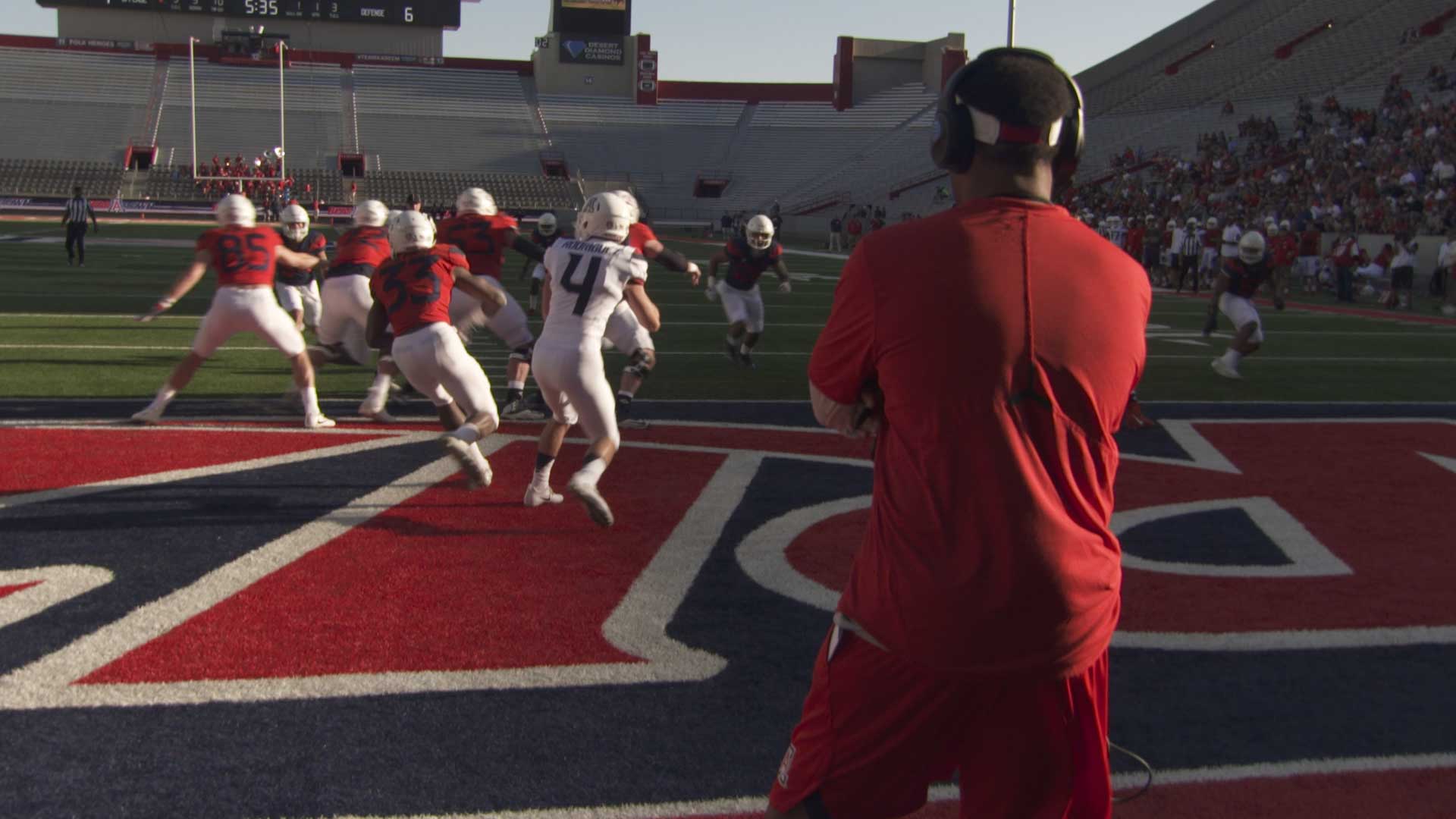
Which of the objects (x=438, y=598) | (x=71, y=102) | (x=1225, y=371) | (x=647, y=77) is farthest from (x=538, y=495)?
(x=647, y=77)

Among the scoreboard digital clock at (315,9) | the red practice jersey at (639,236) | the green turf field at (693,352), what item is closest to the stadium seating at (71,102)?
the scoreboard digital clock at (315,9)

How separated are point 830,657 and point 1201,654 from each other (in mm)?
3145

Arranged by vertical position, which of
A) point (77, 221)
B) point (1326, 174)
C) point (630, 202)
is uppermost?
point (1326, 174)

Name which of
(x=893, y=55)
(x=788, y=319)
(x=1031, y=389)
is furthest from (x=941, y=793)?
(x=893, y=55)

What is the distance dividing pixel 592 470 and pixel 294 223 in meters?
8.17

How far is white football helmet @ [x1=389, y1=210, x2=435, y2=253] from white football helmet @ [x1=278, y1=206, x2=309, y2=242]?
5756mm

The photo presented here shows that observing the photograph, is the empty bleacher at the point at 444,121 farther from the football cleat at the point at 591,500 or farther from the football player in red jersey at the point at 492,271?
the football cleat at the point at 591,500

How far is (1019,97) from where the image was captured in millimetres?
2334

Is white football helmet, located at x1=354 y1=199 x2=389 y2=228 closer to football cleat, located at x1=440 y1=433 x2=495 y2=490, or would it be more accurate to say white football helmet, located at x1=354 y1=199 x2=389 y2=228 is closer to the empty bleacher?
football cleat, located at x1=440 y1=433 x2=495 y2=490

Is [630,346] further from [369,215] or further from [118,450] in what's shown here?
[118,450]

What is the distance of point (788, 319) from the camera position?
19.9 m

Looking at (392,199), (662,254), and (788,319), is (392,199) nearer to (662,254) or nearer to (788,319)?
(788,319)

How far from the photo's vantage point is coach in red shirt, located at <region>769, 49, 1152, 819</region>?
7.38 feet

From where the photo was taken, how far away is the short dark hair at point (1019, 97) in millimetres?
2334
